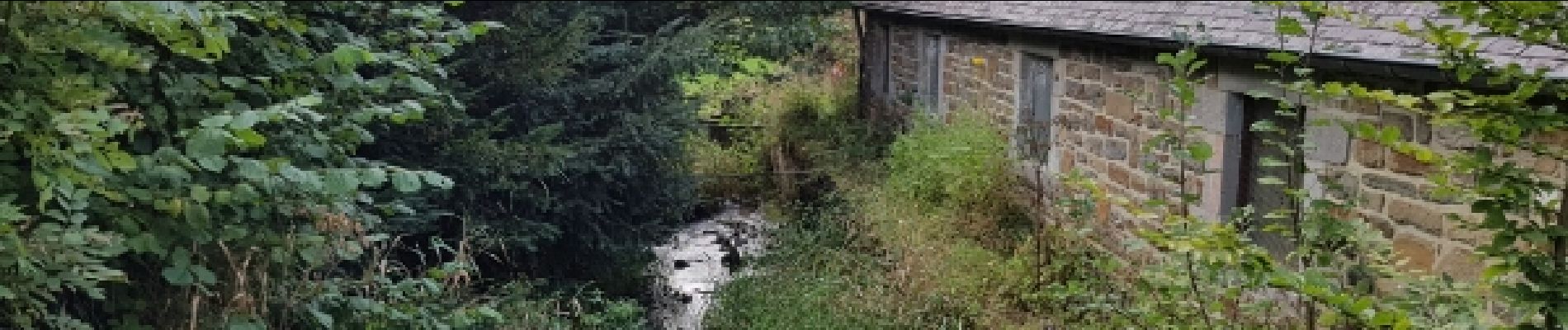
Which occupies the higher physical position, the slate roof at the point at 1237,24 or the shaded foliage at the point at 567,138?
the slate roof at the point at 1237,24

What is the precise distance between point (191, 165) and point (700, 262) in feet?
28.1

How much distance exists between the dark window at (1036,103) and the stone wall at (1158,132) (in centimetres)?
9

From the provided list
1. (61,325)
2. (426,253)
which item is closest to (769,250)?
(426,253)

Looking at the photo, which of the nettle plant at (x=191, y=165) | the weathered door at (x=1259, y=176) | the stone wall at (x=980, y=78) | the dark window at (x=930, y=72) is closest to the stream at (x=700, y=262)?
the dark window at (x=930, y=72)

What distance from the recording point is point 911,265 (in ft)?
25.5

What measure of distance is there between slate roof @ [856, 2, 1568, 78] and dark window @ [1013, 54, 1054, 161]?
15.7 inches

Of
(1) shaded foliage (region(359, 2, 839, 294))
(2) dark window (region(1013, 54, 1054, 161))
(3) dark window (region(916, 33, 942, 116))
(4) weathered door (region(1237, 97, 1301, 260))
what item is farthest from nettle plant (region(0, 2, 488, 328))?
(3) dark window (region(916, 33, 942, 116))

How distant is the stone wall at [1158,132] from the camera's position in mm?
4953

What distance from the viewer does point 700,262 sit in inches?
442

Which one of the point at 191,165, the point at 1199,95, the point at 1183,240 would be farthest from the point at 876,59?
the point at 191,165

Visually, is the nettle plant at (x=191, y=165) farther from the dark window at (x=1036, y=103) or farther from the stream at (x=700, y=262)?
the dark window at (x=1036, y=103)

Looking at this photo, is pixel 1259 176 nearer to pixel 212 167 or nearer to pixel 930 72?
pixel 212 167

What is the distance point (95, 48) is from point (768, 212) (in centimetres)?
1017

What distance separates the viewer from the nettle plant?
2.51m
